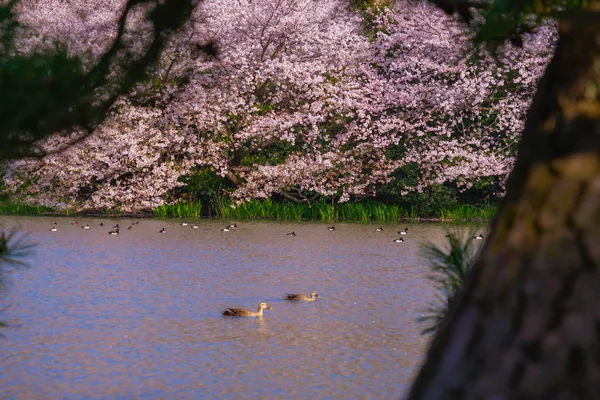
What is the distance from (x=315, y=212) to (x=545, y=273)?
2306 cm

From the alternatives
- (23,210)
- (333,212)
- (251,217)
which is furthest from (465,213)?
(23,210)

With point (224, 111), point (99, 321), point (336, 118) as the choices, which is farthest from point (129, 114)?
point (99, 321)

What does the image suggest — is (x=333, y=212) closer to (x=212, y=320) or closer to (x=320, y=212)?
(x=320, y=212)

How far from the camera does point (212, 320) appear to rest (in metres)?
11.1

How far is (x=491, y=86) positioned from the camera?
23984mm

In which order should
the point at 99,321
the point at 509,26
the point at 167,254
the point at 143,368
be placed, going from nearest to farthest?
the point at 509,26 < the point at 143,368 < the point at 99,321 < the point at 167,254

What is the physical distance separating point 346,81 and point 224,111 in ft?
11.8

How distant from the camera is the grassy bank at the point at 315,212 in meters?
24.3

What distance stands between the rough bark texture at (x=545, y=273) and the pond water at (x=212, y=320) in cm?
→ 325

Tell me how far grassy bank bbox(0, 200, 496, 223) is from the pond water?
14.6ft

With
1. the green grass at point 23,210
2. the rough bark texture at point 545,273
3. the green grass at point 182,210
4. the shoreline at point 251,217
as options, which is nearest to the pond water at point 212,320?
the rough bark texture at point 545,273

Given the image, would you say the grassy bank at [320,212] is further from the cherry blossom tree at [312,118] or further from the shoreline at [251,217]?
the cherry blossom tree at [312,118]

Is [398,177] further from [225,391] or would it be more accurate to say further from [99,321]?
[225,391]

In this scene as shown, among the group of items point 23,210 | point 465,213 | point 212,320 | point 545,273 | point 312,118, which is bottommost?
point 212,320
